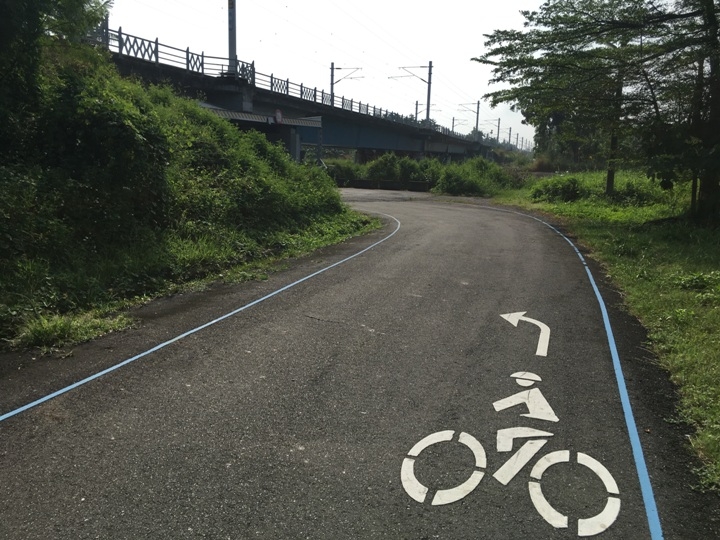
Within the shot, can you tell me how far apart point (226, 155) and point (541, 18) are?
13.0 metres

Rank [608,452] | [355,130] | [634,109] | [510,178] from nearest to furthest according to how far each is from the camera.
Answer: [608,452] < [634,109] < [510,178] < [355,130]

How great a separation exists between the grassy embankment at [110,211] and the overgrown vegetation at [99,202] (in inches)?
1.0

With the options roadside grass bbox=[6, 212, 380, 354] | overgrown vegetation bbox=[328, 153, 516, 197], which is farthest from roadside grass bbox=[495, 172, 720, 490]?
overgrown vegetation bbox=[328, 153, 516, 197]

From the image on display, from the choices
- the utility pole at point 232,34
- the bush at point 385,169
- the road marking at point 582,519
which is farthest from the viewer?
the bush at point 385,169

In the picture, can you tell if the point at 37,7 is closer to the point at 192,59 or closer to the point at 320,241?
the point at 320,241

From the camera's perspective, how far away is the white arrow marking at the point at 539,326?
23.0ft

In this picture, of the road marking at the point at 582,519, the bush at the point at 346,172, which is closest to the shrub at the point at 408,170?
the bush at the point at 346,172

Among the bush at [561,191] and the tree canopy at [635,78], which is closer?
the tree canopy at [635,78]

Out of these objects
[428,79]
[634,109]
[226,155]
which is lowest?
[226,155]

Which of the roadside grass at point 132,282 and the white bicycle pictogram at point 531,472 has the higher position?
the roadside grass at point 132,282

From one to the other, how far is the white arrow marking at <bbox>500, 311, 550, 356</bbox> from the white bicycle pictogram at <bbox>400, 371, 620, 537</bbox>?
1.73 m

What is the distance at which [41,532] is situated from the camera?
3412mm

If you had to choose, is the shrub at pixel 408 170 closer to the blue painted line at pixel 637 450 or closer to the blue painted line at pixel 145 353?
the blue painted line at pixel 145 353

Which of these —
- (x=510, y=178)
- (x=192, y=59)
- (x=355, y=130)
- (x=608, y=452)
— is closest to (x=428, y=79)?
(x=355, y=130)
